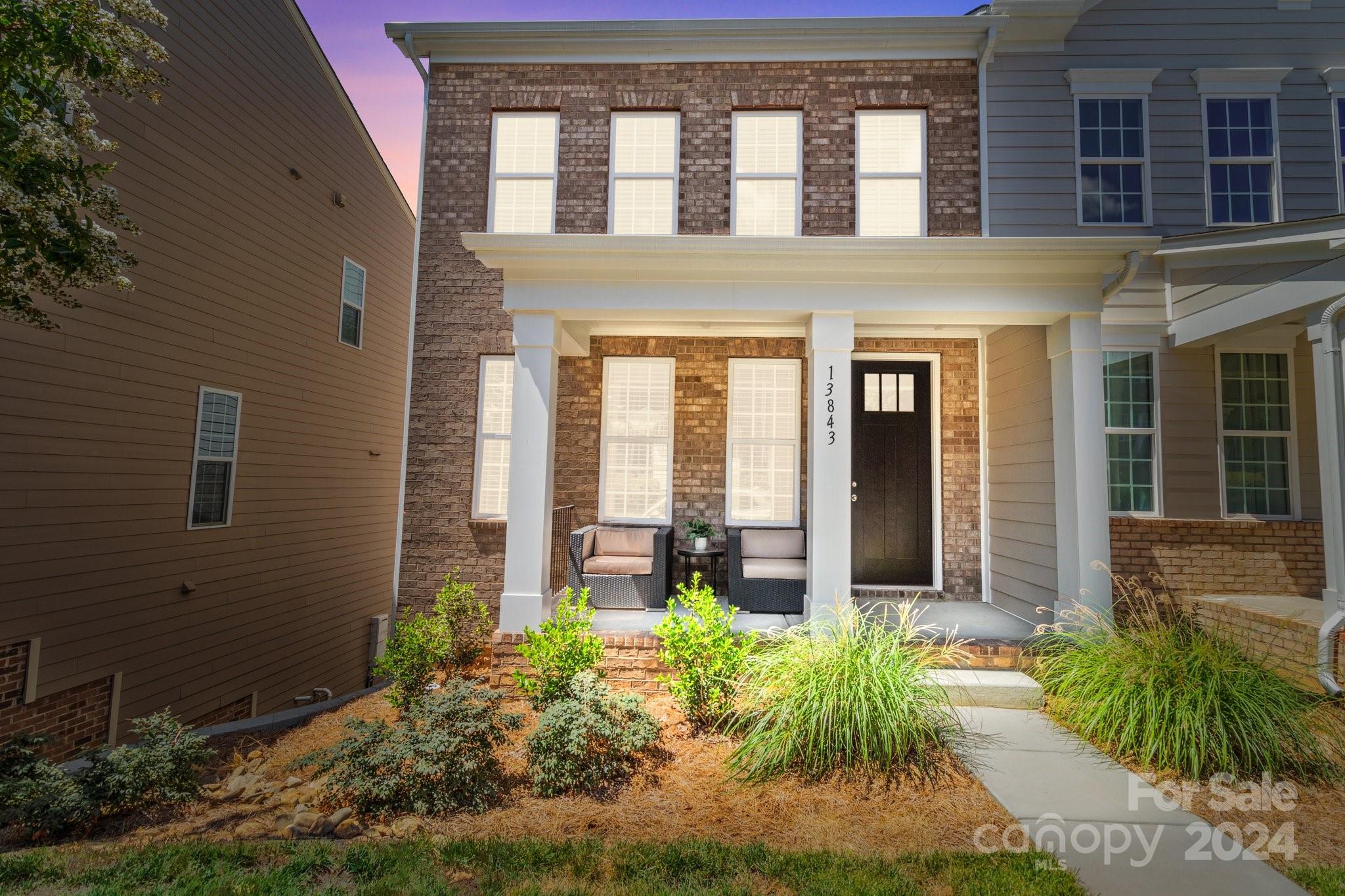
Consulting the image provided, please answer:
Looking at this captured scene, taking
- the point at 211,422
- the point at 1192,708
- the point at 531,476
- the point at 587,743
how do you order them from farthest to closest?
1. the point at 211,422
2. the point at 531,476
3. the point at 1192,708
4. the point at 587,743

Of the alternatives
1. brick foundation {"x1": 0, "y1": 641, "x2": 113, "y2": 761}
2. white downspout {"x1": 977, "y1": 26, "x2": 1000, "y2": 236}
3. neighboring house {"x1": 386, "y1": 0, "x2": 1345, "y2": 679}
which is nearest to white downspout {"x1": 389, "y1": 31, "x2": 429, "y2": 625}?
neighboring house {"x1": 386, "y1": 0, "x2": 1345, "y2": 679}

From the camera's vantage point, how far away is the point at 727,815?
337cm

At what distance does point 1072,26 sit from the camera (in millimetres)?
7246

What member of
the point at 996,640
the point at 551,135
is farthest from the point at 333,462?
the point at 996,640

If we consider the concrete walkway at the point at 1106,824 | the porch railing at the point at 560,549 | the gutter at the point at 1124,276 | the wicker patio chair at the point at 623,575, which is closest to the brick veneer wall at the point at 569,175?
the porch railing at the point at 560,549

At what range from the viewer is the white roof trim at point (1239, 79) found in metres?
7.04

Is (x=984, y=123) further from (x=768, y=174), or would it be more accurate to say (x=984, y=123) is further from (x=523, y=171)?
(x=523, y=171)

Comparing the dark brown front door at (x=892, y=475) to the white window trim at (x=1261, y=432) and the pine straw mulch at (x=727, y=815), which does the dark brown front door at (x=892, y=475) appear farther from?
the pine straw mulch at (x=727, y=815)

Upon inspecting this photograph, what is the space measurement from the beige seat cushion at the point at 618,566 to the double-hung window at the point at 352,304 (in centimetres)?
617

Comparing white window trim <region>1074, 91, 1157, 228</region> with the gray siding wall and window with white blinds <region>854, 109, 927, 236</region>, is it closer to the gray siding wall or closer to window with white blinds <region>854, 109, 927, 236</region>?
the gray siding wall

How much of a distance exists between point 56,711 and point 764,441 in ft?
23.5

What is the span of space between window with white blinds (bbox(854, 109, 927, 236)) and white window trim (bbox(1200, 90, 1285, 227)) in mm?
3071

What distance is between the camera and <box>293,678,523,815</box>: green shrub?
135 inches

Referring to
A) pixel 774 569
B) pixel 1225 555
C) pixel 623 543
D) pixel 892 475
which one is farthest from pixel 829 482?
pixel 1225 555
